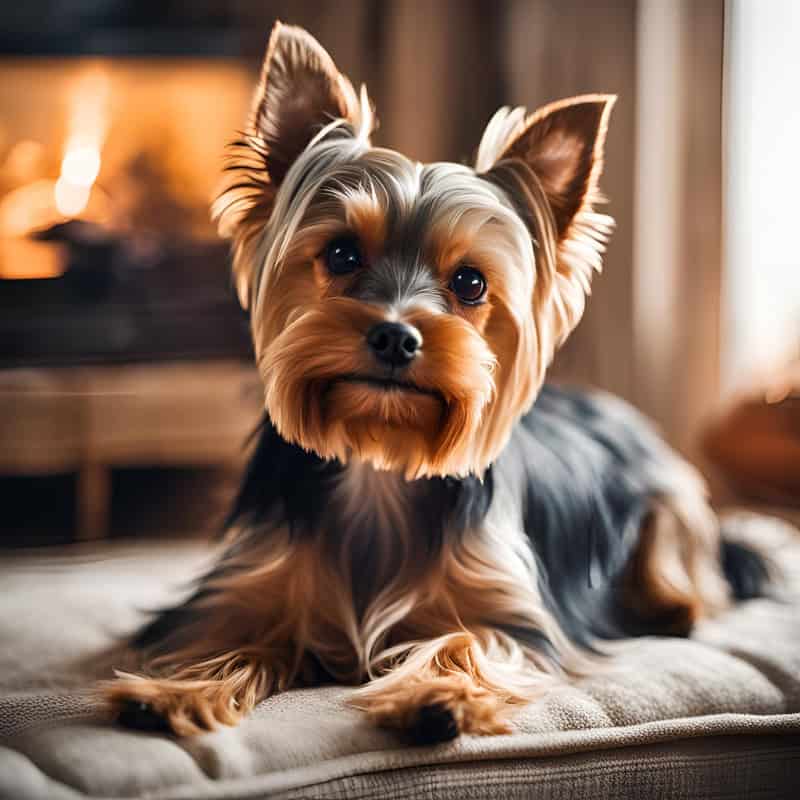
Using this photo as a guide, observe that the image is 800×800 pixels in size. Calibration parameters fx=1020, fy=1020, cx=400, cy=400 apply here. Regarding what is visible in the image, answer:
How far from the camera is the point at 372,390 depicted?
136 cm

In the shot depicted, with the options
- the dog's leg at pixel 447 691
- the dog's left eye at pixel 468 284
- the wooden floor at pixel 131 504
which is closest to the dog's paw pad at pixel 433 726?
the dog's leg at pixel 447 691

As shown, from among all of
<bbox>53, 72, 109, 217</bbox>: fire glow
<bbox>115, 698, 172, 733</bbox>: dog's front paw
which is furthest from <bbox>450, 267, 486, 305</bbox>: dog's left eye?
<bbox>53, 72, 109, 217</bbox>: fire glow

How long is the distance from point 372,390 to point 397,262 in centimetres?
20

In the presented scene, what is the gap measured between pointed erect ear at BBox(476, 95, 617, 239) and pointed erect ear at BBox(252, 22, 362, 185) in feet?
0.82

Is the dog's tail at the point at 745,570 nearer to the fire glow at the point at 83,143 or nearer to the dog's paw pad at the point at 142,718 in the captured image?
the dog's paw pad at the point at 142,718

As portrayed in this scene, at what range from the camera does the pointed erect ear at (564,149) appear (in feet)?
5.02

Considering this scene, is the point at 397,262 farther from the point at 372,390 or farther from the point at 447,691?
the point at 447,691

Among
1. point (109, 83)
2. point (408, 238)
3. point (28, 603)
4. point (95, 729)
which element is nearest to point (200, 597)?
point (95, 729)

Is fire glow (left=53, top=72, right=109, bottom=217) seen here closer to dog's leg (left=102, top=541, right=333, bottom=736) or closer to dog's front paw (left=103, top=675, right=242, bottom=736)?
dog's leg (left=102, top=541, right=333, bottom=736)

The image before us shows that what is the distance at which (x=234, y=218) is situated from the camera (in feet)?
5.26

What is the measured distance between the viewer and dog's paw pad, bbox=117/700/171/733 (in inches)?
51.2

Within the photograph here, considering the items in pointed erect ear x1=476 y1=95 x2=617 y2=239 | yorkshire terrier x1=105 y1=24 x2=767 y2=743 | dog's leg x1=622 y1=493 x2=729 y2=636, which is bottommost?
dog's leg x1=622 y1=493 x2=729 y2=636

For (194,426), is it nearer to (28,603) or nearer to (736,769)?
(28,603)

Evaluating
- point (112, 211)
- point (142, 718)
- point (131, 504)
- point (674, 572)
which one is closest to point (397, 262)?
point (142, 718)
